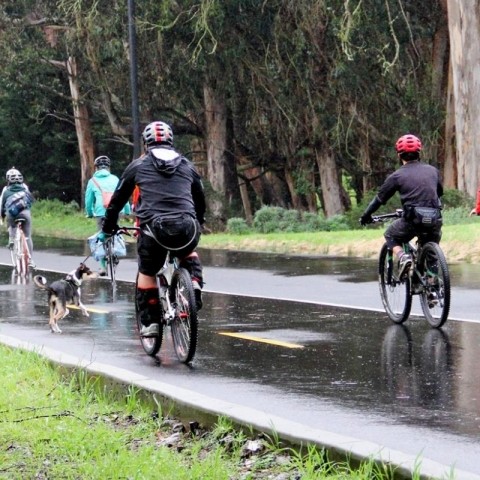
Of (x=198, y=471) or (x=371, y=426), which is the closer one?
(x=198, y=471)

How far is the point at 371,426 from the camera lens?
7590mm

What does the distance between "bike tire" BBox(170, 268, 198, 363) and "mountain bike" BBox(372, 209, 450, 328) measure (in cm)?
279

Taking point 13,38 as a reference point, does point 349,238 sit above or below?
below

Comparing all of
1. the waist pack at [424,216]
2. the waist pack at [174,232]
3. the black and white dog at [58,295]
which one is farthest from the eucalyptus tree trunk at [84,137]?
the waist pack at [174,232]

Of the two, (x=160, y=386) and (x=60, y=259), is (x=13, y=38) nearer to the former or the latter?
(x=60, y=259)

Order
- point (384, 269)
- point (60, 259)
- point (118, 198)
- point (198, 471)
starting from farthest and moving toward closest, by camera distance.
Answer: point (60, 259)
point (384, 269)
point (118, 198)
point (198, 471)

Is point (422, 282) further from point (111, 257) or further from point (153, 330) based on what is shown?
point (111, 257)

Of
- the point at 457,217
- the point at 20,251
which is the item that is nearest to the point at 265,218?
the point at 457,217

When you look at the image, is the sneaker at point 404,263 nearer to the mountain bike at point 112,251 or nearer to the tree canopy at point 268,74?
the mountain bike at point 112,251

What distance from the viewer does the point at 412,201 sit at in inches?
488

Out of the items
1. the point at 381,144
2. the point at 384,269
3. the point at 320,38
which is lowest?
the point at 384,269

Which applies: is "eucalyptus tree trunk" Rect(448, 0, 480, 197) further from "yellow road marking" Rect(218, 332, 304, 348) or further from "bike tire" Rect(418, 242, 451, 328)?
"yellow road marking" Rect(218, 332, 304, 348)

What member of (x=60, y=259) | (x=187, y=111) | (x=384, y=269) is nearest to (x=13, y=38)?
(x=187, y=111)

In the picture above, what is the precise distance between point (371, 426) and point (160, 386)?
5.11ft
